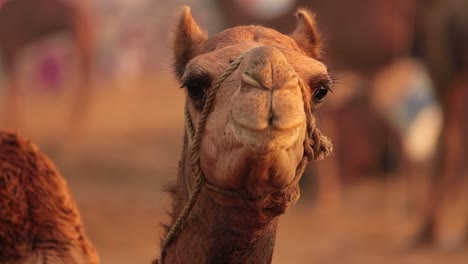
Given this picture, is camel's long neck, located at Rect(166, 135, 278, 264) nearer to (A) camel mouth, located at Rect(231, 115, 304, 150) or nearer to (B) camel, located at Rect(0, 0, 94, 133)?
(A) camel mouth, located at Rect(231, 115, 304, 150)

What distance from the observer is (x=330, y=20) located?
45.8ft

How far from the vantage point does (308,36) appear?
399cm

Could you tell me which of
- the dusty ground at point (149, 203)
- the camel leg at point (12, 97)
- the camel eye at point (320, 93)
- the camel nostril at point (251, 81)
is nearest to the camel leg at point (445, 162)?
the dusty ground at point (149, 203)

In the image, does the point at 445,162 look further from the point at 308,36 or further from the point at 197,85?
the point at 197,85

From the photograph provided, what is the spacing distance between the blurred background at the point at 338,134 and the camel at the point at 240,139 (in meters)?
5.41

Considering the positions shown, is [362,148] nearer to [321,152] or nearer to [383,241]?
[383,241]

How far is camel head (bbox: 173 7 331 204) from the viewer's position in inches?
118

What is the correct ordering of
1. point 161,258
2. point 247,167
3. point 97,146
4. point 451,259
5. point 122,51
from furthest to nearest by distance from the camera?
point 122,51, point 97,146, point 451,259, point 161,258, point 247,167

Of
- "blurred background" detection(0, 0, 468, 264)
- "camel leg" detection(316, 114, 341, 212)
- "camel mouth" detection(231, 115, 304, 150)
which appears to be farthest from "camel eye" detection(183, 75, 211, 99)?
"camel leg" detection(316, 114, 341, 212)

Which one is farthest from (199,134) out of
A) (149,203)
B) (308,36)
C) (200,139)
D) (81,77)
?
(81,77)

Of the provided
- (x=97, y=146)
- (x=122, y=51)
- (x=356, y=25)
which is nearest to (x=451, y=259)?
(x=356, y=25)

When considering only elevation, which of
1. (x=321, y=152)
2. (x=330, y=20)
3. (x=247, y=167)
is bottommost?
(x=247, y=167)

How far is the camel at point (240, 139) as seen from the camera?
9.91 feet

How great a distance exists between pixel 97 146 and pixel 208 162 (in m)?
13.7
